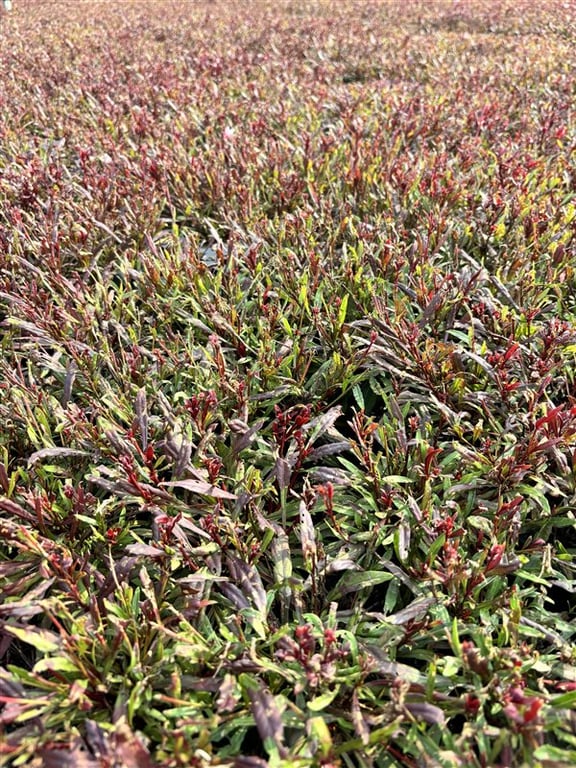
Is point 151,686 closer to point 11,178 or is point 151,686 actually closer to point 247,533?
point 247,533

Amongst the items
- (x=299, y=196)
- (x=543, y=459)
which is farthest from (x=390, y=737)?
(x=299, y=196)

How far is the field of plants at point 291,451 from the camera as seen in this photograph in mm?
1592

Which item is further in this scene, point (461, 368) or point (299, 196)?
point (299, 196)

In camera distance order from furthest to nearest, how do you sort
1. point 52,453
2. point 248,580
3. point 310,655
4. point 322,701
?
1. point 52,453
2. point 248,580
3. point 310,655
4. point 322,701

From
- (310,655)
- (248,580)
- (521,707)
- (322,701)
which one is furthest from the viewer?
(248,580)

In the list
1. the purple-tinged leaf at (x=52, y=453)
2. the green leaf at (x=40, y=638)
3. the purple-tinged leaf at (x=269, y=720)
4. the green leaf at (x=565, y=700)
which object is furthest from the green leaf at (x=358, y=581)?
the purple-tinged leaf at (x=52, y=453)

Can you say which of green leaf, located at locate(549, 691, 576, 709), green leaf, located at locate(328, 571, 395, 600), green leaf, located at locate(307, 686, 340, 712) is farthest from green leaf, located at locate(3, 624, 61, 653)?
green leaf, located at locate(549, 691, 576, 709)

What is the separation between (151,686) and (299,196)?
2.96 metres

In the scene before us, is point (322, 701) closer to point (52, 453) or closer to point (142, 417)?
point (142, 417)

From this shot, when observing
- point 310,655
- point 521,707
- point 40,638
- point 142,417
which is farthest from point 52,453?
point 521,707

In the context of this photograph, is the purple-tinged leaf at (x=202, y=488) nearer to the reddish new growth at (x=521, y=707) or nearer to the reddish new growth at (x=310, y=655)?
the reddish new growth at (x=310, y=655)

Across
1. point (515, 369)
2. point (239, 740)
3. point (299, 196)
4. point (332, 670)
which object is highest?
point (299, 196)

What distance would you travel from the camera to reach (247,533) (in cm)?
210

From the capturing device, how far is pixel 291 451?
7.12 ft
